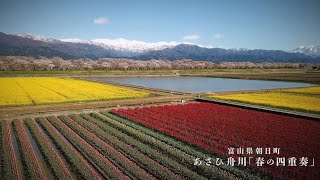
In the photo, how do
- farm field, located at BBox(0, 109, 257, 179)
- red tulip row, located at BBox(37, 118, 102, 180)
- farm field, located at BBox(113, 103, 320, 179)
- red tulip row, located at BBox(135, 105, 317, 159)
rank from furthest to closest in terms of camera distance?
red tulip row, located at BBox(135, 105, 317, 159) → farm field, located at BBox(113, 103, 320, 179) → farm field, located at BBox(0, 109, 257, 179) → red tulip row, located at BBox(37, 118, 102, 180)

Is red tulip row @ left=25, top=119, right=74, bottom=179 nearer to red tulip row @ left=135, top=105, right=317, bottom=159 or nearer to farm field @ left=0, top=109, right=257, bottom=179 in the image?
farm field @ left=0, top=109, right=257, bottom=179

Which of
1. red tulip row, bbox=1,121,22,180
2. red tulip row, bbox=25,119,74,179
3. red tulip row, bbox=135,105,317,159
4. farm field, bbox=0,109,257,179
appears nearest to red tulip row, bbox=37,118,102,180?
farm field, bbox=0,109,257,179

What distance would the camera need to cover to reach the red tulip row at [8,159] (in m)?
14.0

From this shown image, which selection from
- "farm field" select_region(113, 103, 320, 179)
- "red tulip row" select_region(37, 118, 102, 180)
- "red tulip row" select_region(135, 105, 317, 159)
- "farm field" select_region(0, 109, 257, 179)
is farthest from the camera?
"red tulip row" select_region(135, 105, 317, 159)

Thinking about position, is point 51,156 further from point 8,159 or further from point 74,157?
point 8,159

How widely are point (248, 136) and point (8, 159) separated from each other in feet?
52.1

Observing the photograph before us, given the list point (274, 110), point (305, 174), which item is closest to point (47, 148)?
point (305, 174)

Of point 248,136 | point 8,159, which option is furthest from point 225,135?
point 8,159

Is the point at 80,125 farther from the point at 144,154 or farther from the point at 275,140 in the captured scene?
the point at 275,140

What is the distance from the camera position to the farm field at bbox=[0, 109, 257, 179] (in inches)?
555

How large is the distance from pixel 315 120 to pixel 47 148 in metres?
23.5

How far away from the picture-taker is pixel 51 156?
1648 cm

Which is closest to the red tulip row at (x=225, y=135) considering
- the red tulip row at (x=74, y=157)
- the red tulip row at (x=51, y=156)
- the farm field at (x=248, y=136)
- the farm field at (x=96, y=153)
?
the farm field at (x=248, y=136)

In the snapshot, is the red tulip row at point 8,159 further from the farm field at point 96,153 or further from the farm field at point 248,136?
the farm field at point 248,136
